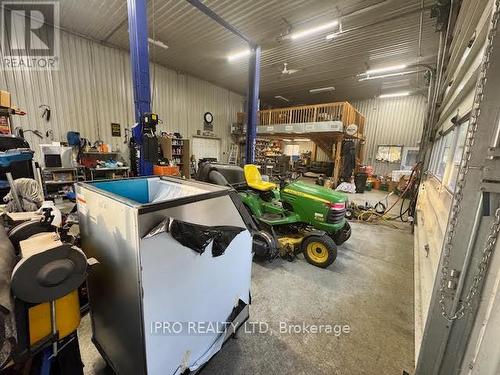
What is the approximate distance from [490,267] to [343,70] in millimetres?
8222

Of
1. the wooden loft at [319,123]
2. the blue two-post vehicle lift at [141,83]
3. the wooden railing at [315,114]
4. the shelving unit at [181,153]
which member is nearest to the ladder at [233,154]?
the wooden loft at [319,123]

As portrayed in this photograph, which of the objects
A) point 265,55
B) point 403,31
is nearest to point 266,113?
point 265,55

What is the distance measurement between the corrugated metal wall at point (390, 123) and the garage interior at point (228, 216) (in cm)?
253

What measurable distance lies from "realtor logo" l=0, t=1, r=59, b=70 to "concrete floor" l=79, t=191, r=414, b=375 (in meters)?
6.28

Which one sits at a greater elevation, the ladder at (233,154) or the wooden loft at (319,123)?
the wooden loft at (319,123)

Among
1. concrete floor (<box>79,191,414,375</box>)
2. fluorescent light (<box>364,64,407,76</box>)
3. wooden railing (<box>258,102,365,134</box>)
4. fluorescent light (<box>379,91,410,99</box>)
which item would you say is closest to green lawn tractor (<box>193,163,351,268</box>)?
concrete floor (<box>79,191,414,375</box>)

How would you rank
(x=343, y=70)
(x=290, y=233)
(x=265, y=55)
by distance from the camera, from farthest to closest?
1. (x=343, y=70)
2. (x=265, y=55)
3. (x=290, y=233)

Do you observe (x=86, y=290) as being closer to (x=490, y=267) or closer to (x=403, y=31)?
(x=490, y=267)

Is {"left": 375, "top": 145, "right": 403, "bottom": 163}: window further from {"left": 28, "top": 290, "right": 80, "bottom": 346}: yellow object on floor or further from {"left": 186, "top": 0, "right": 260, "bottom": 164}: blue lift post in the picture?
{"left": 28, "top": 290, "right": 80, "bottom": 346}: yellow object on floor

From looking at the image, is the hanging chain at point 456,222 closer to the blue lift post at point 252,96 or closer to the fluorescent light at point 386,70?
the blue lift post at point 252,96

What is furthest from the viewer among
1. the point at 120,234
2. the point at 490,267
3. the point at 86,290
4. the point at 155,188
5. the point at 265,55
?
the point at 265,55

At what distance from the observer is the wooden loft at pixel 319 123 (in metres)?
7.65

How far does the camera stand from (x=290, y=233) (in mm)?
3193

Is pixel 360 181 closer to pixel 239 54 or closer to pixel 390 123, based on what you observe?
pixel 390 123
